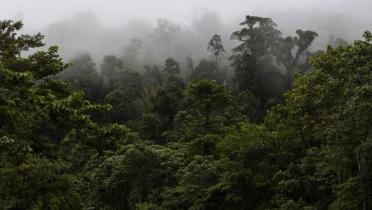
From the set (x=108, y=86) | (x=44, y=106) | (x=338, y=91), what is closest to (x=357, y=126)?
(x=338, y=91)

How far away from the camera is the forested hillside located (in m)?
12.2

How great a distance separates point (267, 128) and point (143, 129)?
23.3 meters

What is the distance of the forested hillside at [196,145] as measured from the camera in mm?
12180

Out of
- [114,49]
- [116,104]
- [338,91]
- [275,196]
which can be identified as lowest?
[275,196]

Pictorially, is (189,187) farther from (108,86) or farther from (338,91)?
(108,86)

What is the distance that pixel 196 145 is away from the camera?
34500mm

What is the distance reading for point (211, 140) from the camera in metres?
33.8

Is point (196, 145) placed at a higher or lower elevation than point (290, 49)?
lower

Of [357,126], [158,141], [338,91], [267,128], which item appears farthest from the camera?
[158,141]

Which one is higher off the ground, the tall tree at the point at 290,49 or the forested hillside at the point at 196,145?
the tall tree at the point at 290,49

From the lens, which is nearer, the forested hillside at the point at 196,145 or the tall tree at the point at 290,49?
the forested hillside at the point at 196,145

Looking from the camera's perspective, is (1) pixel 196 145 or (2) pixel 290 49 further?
(2) pixel 290 49

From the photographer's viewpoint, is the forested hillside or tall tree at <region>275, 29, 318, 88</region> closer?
the forested hillside

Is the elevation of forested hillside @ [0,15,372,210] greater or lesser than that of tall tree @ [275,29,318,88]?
lesser
